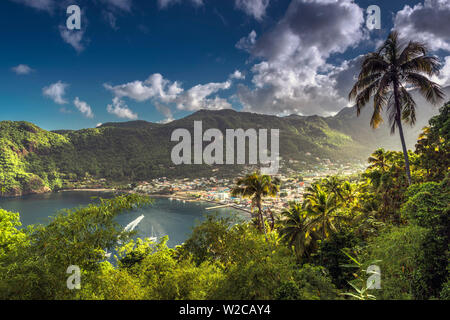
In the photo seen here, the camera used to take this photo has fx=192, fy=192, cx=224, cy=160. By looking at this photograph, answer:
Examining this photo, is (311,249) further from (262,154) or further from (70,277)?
(262,154)

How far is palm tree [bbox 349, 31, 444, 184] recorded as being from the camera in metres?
8.47

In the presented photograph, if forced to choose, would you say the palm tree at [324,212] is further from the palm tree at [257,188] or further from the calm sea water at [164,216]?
the calm sea water at [164,216]

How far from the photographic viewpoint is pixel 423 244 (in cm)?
525

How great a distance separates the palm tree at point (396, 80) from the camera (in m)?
8.47

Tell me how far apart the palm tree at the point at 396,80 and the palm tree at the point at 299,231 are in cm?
620

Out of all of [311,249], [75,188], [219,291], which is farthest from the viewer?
[75,188]

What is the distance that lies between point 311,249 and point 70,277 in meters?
13.2

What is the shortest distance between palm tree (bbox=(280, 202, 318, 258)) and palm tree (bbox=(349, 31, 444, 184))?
20.3ft

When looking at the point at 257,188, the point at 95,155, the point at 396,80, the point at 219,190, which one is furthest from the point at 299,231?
the point at 95,155

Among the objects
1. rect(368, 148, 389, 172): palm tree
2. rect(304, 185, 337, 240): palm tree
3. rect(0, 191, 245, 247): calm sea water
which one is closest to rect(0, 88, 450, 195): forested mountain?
rect(0, 191, 245, 247): calm sea water

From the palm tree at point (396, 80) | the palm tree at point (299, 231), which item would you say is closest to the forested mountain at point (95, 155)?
the palm tree at point (299, 231)

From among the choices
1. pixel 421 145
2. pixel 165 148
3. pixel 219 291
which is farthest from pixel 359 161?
pixel 219 291

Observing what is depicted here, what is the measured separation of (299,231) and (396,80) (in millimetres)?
10067
